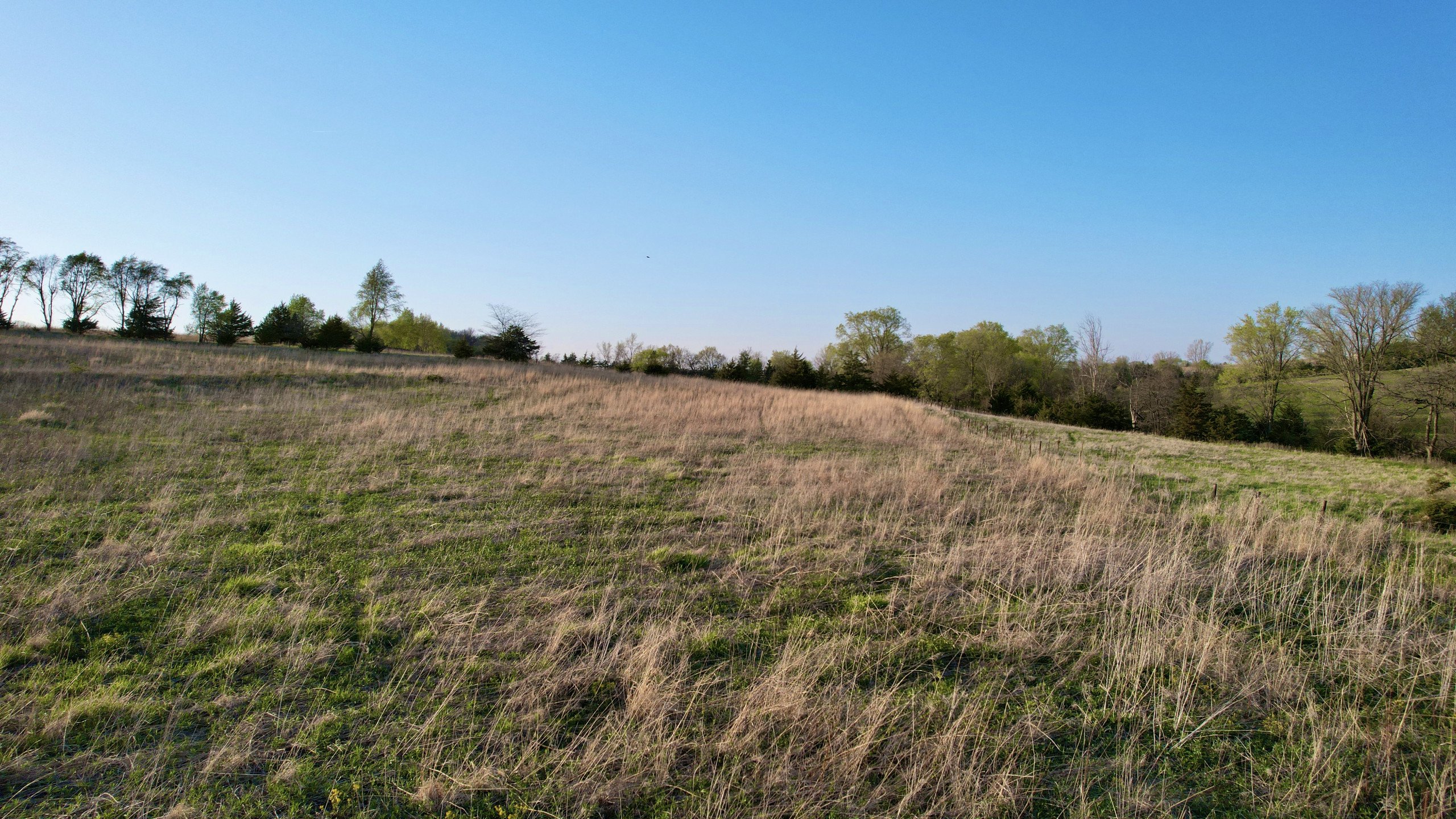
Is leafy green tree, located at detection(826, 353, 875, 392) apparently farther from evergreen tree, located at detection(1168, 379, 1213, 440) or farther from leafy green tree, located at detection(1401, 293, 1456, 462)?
leafy green tree, located at detection(1401, 293, 1456, 462)

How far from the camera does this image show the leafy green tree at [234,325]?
37006 mm

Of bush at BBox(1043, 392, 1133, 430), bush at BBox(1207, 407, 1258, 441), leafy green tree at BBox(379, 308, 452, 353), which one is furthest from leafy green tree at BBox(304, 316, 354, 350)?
bush at BBox(1207, 407, 1258, 441)

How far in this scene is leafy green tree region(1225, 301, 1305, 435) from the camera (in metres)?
37.0

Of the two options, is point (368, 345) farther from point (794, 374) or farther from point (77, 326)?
point (794, 374)

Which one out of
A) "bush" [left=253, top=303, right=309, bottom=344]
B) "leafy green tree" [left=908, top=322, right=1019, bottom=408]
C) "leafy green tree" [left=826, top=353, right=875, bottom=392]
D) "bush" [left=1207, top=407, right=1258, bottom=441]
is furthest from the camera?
"leafy green tree" [left=908, top=322, right=1019, bottom=408]

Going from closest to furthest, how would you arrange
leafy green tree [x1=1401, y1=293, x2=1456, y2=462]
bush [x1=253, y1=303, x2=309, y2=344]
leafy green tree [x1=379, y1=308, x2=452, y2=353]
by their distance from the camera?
leafy green tree [x1=1401, y1=293, x2=1456, y2=462]
bush [x1=253, y1=303, x2=309, y2=344]
leafy green tree [x1=379, y1=308, x2=452, y2=353]

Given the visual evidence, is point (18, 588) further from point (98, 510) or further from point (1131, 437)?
point (1131, 437)

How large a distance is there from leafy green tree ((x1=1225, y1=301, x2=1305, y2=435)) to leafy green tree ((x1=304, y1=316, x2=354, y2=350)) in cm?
5970

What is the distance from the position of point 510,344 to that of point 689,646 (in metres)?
33.6

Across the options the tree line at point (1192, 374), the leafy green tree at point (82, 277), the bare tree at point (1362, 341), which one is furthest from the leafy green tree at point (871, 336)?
the leafy green tree at point (82, 277)

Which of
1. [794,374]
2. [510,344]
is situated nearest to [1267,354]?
[794,374]

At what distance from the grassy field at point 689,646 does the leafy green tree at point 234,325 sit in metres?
35.4

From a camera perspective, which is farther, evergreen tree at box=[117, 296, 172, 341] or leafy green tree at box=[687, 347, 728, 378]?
leafy green tree at box=[687, 347, 728, 378]

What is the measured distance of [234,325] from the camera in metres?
37.6
